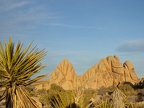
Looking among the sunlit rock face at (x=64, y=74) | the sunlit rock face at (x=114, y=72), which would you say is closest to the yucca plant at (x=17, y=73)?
the sunlit rock face at (x=64, y=74)

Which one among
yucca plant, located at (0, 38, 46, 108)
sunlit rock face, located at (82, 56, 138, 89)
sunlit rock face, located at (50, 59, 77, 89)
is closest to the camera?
yucca plant, located at (0, 38, 46, 108)

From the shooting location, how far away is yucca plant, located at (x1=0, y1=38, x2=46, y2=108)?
286 inches

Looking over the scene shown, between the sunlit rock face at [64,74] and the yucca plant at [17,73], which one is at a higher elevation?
the sunlit rock face at [64,74]

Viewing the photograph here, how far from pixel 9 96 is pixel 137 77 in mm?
69139

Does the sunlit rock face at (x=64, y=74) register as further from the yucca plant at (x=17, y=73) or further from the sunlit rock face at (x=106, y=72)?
the yucca plant at (x=17, y=73)

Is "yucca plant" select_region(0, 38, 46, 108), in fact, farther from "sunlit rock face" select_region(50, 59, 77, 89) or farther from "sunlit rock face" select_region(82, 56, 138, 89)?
"sunlit rock face" select_region(82, 56, 138, 89)

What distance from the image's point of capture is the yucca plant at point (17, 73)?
23.8 feet

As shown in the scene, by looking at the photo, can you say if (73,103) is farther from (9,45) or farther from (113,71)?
(113,71)

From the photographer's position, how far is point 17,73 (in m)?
7.42

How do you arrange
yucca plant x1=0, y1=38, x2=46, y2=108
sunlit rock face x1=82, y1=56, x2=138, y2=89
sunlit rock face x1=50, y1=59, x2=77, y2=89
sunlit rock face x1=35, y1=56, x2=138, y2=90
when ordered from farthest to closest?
sunlit rock face x1=82, y1=56, x2=138, y2=89 < sunlit rock face x1=35, y1=56, x2=138, y2=90 < sunlit rock face x1=50, y1=59, x2=77, y2=89 < yucca plant x1=0, y1=38, x2=46, y2=108

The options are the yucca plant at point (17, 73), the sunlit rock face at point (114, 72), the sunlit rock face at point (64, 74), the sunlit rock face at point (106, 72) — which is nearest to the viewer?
the yucca plant at point (17, 73)

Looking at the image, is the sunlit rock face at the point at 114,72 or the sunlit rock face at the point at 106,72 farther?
the sunlit rock face at the point at 114,72

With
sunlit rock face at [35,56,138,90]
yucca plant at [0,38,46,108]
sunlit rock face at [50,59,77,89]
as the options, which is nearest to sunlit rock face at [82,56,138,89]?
sunlit rock face at [35,56,138,90]

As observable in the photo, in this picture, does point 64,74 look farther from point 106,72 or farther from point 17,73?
point 17,73
